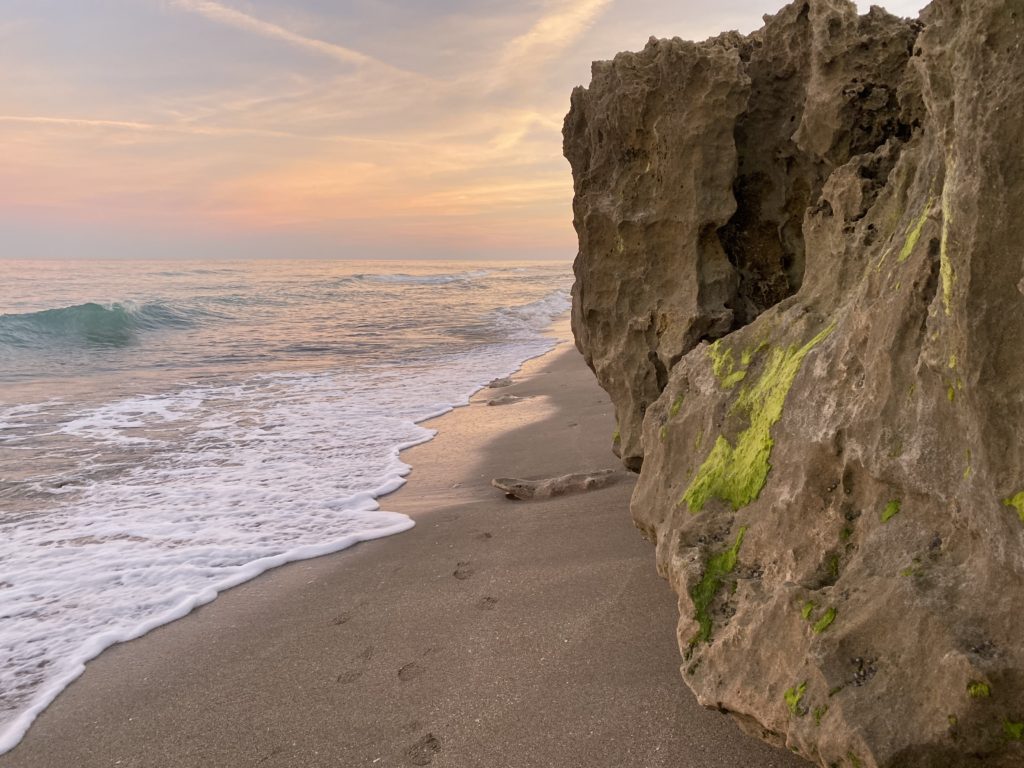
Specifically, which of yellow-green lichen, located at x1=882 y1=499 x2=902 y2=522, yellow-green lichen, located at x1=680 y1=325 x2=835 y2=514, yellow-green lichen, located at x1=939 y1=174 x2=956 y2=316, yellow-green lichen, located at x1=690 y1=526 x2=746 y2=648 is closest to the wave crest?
yellow-green lichen, located at x1=680 y1=325 x2=835 y2=514

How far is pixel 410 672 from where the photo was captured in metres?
3.11

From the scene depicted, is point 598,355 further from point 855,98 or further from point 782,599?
point 782,599

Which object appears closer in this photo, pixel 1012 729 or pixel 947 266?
pixel 1012 729

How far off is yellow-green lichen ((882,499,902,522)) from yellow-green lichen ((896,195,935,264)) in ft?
2.43

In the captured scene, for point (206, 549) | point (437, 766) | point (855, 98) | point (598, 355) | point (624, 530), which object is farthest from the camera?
point (598, 355)

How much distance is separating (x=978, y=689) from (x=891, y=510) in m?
0.54

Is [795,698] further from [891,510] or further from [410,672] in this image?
[410,672]

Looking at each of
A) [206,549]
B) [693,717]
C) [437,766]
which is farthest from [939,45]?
[206,549]

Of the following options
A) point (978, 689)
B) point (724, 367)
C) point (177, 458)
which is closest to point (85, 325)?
point (177, 458)

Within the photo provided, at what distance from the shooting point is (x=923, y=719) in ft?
5.67

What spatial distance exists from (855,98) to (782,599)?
2.47 metres

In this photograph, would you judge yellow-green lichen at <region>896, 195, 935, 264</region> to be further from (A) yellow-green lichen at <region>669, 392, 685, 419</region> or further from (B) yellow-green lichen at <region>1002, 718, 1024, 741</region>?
(A) yellow-green lichen at <region>669, 392, 685, 419</region>

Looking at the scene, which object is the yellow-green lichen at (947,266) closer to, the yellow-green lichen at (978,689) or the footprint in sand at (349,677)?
the yellow-green lichen at (978,689)

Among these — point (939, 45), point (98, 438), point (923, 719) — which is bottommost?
point (98, 438)
